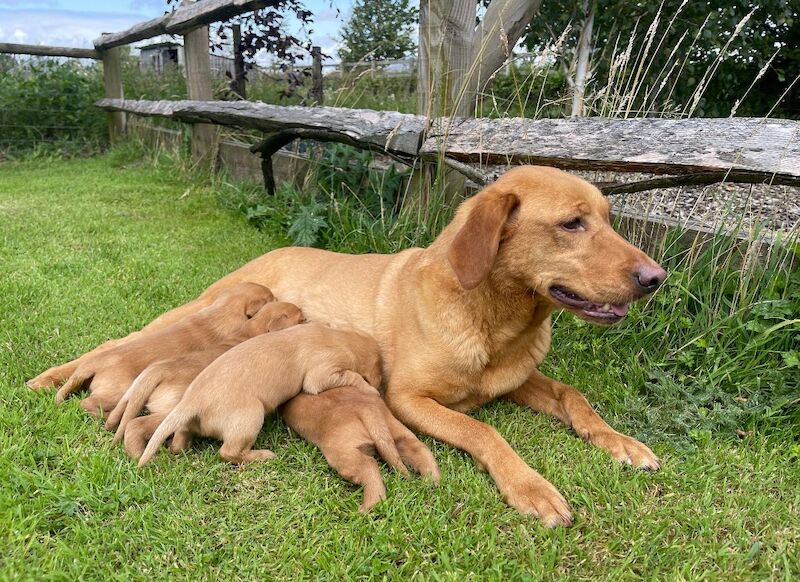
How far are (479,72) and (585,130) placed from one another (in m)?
1.24

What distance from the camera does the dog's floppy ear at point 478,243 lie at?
256cm

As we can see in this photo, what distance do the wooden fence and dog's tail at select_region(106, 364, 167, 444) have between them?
2435 millimetres

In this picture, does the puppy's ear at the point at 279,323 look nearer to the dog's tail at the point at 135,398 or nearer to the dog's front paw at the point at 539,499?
the dog's tail at the point at 135,398

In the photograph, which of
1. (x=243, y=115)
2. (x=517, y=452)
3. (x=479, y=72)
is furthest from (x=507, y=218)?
(x=243, y=115)

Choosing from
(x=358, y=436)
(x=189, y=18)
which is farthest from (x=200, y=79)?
(x=358, y=436)

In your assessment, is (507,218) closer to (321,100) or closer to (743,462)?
(743,462)

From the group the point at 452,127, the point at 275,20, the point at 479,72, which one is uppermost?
the point at 275,20

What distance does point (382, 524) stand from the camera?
2186 mm

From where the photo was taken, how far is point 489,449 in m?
2.56

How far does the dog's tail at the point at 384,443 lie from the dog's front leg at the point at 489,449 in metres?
0.30

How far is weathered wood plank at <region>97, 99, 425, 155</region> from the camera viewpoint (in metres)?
4.44

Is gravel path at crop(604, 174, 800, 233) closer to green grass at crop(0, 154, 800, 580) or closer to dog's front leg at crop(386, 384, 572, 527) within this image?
green grass at crop(0, 154, 800, 580)

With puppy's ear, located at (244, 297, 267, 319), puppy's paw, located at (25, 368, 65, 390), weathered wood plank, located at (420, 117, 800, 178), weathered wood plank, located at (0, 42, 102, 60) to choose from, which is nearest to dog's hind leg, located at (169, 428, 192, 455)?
puppy's paw, located at (25, 368, 65, 390)

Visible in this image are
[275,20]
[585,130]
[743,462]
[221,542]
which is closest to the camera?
[221,542]
